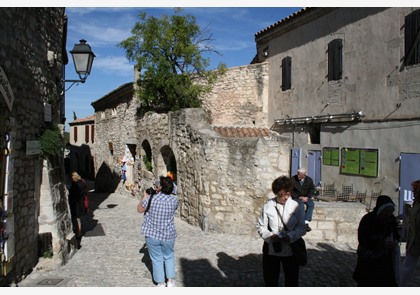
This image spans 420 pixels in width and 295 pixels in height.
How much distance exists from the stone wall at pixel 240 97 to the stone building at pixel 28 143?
348 inches

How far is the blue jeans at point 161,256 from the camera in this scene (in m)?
4.85

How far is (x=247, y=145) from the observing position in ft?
27.7

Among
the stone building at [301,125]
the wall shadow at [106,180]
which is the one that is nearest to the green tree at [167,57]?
the stone building at [301,125]

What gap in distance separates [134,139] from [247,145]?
287 inches

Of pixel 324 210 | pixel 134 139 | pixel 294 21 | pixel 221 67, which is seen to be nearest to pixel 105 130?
pixel 134 139

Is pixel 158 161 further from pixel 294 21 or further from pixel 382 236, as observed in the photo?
pixel 382 236

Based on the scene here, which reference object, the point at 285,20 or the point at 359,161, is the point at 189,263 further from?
the point at 285,20

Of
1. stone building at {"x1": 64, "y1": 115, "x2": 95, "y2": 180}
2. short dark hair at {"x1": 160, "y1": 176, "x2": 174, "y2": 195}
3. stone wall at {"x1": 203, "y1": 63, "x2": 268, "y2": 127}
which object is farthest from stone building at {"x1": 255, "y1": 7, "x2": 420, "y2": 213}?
stone building at {"x1": 64, "y1": 115, "x2": 95, "y2": 180}

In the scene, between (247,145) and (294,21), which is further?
(294,21)

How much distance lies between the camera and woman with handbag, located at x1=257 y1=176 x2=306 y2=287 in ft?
13.1

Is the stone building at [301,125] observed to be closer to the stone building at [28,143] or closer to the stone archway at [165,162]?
the stone archway at [165,162]

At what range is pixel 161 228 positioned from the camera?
4.80 meters

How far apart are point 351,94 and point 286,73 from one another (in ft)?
11.4

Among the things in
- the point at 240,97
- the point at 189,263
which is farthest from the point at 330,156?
the point at 189,263
